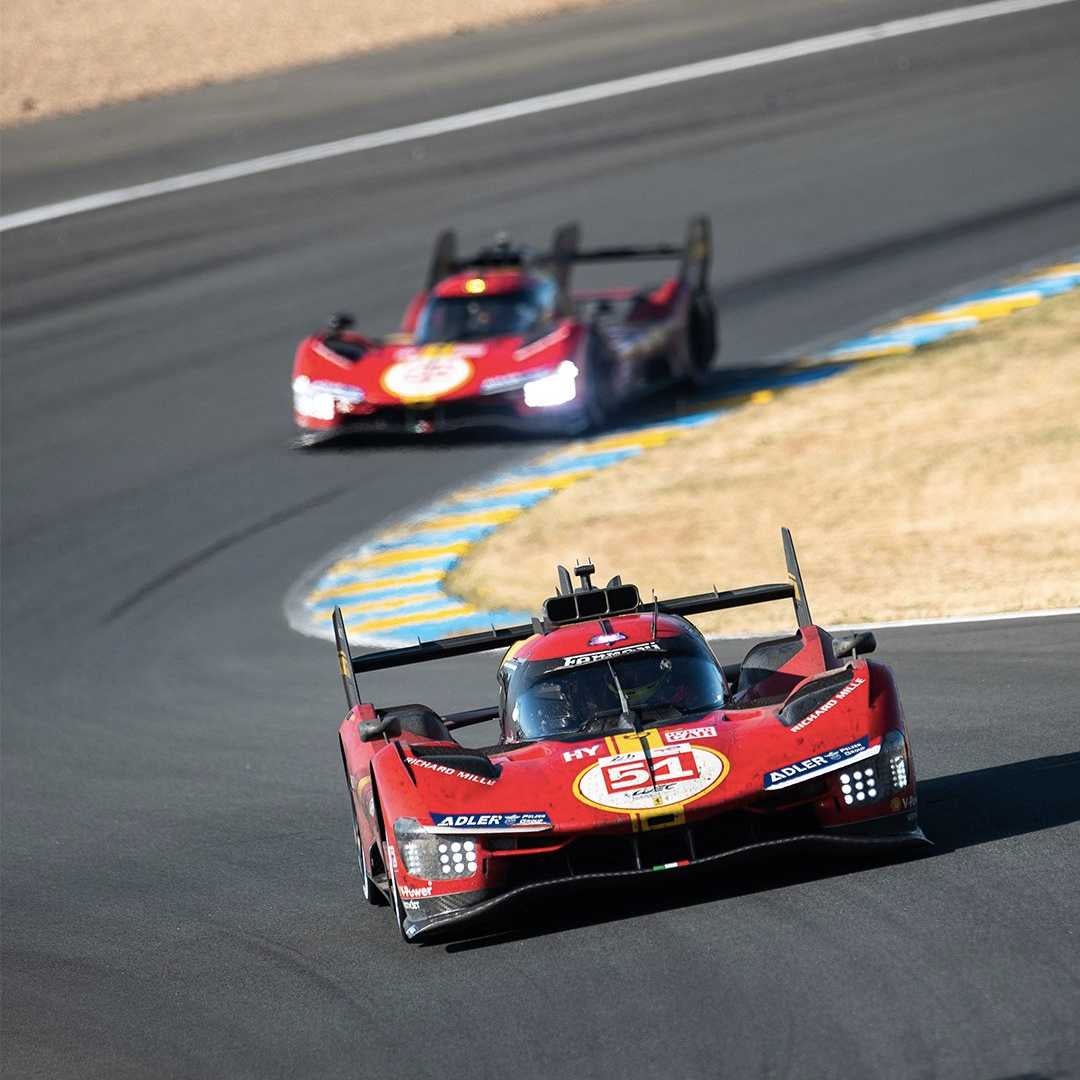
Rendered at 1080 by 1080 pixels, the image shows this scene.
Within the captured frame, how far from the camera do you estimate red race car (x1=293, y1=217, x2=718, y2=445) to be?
71.9 feet

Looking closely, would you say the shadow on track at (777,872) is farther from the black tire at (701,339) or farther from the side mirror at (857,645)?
the black tire at (701,339)

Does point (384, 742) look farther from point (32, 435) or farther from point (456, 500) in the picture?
point (32, 435)

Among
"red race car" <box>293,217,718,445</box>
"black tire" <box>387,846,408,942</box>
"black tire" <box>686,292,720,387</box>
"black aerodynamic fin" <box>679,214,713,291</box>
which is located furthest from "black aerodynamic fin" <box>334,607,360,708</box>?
"black aerodynamic fin" <box>679,214,713,291</box>

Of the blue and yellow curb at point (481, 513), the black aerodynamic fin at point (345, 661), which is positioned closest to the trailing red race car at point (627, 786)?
Result: the black aerodynamic fin at point (345, 661)

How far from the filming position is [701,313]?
24.2 metres

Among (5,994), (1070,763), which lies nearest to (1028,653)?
(1070,763)

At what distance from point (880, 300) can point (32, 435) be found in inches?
411

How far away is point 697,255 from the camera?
953 inches

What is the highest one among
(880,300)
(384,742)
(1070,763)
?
(384,742)

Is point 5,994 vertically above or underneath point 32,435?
above

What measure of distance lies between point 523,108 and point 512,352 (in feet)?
50.0

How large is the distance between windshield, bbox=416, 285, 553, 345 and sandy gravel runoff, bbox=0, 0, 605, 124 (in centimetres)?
1775

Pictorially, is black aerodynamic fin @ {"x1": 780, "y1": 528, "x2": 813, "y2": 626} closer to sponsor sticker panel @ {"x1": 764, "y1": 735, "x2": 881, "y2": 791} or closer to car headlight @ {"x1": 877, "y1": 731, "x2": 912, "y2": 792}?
car headlight @ {"x1": 877, "y1": 731, "x2": 912, "y2": 792}

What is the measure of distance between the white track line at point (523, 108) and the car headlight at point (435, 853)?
26.0 m
